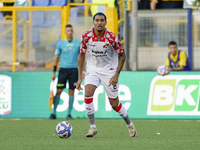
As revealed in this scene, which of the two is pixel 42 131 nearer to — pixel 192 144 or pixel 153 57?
pixel 192 144

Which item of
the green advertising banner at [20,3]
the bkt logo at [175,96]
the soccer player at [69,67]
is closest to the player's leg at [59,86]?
the soccer player at [69,67]

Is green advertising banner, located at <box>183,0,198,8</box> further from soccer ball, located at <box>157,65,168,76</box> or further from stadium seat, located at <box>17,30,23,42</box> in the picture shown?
stadium seat, located at <box>17,30,23,42</box>

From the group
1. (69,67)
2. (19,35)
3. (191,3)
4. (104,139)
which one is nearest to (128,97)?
(69,67)

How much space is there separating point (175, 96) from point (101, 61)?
458 cm

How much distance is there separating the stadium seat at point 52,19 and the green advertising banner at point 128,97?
6.91ft

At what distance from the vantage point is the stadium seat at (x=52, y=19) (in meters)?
14.1

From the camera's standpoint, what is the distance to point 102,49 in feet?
25.1

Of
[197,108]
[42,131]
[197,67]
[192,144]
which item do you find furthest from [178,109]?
[192,144]

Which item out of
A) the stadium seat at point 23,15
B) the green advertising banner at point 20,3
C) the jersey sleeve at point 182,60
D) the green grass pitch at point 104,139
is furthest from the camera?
the green advertising banner at point 20,3

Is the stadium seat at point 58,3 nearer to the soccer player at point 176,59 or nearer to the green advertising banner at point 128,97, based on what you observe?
the green advertising banner at point 128,97

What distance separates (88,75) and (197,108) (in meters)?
4.76

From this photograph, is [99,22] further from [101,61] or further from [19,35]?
[19,35]

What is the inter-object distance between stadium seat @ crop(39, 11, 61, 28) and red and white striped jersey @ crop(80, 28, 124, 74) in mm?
6464

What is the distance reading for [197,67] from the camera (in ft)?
47.3
